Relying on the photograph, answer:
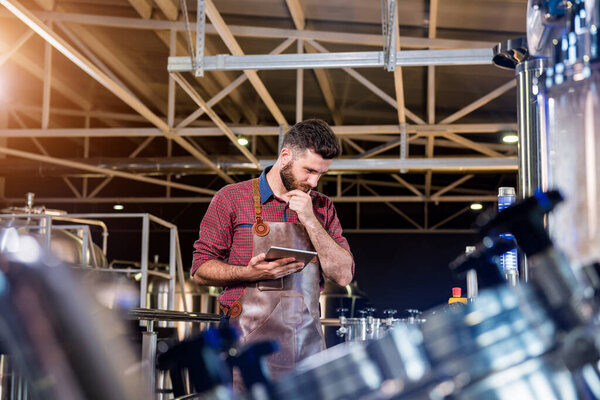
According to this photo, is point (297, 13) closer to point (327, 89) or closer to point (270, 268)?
point (327, 89)

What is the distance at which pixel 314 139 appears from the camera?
234 centimetres

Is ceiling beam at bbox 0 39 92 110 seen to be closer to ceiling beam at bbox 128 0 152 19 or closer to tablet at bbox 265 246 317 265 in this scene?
ceiling beam at bbox 128 0 152 19

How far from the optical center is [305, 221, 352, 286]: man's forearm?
2.29 meters

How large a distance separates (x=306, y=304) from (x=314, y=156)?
486 millimetres

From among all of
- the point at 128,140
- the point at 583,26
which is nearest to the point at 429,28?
the point at 583,26

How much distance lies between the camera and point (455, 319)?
0.78m

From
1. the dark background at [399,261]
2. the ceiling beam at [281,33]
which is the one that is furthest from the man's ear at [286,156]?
the dark background at [399,261]

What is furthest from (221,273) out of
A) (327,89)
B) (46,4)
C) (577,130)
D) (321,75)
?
(327,89)

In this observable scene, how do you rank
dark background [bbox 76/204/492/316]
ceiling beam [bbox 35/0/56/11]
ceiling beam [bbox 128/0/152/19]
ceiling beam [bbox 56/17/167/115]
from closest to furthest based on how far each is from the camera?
1. ceiling beam [bbox 128/0/152/19]
2. ceiling beam [bbox 35/0/56/11]
3. ceiling beam [bbox 56/17/167/115]
4. dark background [bbox 76/204/492/316]

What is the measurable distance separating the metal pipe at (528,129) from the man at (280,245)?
84cm

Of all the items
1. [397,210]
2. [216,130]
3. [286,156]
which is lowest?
[286,156]

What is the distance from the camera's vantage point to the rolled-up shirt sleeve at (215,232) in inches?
91.5

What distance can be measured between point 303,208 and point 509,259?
2.13 feet

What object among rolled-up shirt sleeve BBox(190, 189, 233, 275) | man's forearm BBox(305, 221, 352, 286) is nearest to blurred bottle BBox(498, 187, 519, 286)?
man's forearm BBox(305, 221, 352, 286)
